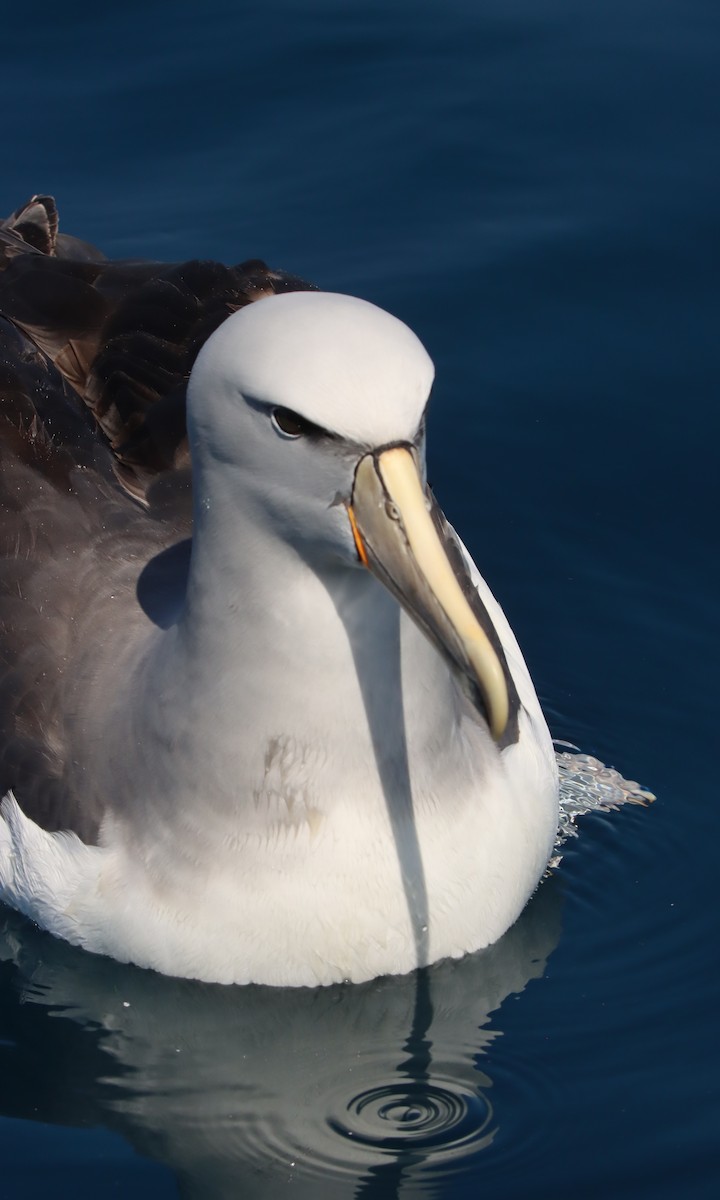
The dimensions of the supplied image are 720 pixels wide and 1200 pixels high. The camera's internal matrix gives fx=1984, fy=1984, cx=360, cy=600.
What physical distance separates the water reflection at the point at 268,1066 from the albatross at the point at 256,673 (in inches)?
8.0

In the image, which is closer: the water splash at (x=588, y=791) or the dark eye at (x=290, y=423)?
the dark eye at (x=290, y=423)

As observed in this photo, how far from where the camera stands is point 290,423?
5168mm

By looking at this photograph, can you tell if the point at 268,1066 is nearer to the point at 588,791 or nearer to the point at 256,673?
the point at 256,673

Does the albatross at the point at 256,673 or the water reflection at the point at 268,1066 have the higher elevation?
the albatross at the point at 256,673

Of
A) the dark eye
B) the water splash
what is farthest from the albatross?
the water splash

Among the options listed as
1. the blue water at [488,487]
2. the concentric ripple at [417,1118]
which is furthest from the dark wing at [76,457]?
the concentric ripple at [417,1118]

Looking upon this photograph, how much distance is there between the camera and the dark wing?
6.61m

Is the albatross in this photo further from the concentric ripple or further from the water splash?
the water splash

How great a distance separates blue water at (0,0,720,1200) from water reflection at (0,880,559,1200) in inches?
0.4

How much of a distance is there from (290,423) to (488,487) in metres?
4.07

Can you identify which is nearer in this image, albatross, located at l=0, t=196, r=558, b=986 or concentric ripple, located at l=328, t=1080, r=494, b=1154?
albatross, located at l=0, t=196, r=558, b=986

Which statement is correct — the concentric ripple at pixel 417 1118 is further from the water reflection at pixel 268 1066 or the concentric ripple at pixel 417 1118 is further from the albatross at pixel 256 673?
the albatross at pixel 256 673

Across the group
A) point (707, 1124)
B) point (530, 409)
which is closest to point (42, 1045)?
point (707, 1124)

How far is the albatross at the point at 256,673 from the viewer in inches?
203
